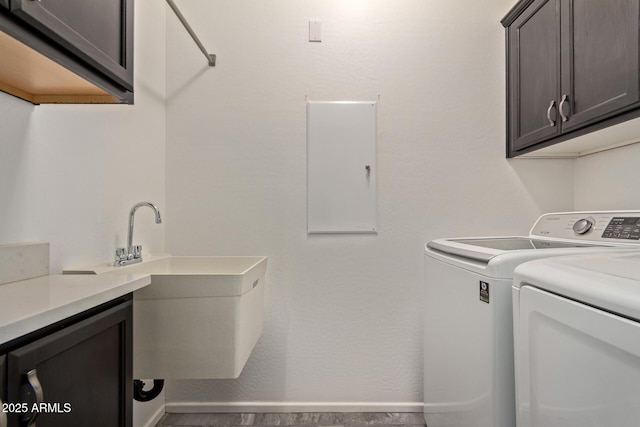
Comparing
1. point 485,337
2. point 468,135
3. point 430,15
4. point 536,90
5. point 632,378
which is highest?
point 430,15

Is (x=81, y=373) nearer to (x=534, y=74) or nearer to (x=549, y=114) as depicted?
(x=549, y=114)

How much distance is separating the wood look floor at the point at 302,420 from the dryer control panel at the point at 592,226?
1265mm

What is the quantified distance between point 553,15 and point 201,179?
6.49 ft

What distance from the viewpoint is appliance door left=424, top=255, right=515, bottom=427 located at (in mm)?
990

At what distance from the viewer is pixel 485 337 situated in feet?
3.42

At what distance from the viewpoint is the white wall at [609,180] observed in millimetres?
1546

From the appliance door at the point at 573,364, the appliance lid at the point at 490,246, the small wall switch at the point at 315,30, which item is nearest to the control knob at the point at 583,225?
the appliance lid at the point at 490,246

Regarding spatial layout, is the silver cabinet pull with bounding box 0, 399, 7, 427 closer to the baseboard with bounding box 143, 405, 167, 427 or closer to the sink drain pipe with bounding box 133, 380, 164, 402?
the sink drain pipe with bounding box 133, 380, 164, 402

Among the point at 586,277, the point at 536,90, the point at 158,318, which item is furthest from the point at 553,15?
the point at 158,318

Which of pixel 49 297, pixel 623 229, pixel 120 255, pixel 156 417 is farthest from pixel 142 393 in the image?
pixel 623 229

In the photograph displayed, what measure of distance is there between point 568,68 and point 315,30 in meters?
1.29

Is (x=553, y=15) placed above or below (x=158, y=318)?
above

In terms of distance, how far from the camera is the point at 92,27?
0.90 metres

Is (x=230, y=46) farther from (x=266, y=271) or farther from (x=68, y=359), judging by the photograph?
(x=68, y=359)
